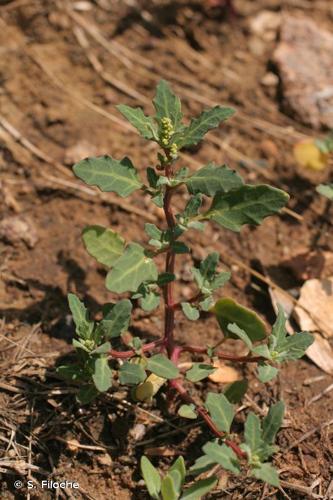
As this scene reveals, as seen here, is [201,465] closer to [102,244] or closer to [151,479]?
[151,479]

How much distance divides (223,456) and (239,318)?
0.56m

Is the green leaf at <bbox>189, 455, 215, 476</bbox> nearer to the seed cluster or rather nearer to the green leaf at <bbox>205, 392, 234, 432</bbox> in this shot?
the green leaf at <bbox>205, 392, 234, 432</bbox>

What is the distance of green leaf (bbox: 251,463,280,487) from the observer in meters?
2.02

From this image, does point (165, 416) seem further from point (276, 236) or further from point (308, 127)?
point (308, 127)

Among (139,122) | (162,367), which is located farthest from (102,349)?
(139,122)

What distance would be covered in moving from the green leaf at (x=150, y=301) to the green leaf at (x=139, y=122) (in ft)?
1.81

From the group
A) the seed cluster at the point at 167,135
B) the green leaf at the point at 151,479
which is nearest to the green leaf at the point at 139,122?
the seed cluster at the point at 167,135

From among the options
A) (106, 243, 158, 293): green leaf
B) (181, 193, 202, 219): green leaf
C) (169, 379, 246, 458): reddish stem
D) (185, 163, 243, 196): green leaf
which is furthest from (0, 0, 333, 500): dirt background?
(185, 163, 243, 196): green leaf

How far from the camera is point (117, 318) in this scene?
2.20m

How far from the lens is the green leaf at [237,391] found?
240 cm

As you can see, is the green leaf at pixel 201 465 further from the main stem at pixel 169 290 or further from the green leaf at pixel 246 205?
Result: the green leaf at pixel 246 205

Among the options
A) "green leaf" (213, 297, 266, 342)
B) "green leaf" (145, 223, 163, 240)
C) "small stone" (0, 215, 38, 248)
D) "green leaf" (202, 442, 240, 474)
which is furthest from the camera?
"small stone" (0, 215, 38, 248)

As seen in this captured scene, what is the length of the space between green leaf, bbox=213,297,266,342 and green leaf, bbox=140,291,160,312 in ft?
0.97

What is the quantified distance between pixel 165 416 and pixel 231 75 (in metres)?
2.13
